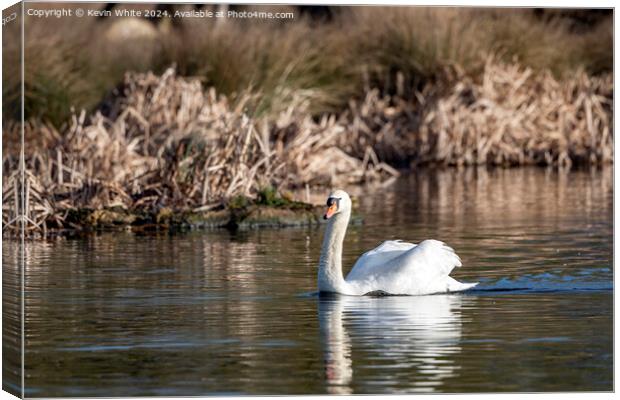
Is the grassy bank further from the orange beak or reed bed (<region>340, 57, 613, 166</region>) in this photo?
the orange beak

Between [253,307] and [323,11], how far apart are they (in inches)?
896

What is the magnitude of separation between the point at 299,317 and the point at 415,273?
145 cm

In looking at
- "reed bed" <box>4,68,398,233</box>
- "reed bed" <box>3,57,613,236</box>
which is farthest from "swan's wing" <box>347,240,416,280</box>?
"reed bed" <box>4,68,398,233</box>

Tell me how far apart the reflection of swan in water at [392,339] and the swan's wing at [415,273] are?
0.39ft

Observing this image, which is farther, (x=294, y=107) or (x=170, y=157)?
(x=294, y=107)

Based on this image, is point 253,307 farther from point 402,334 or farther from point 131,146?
point 131,146

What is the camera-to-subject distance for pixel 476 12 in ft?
109

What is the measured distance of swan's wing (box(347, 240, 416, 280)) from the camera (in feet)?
46.4

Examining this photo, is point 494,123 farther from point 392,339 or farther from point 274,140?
point 392,339

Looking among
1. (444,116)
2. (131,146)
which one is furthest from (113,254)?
(444,116)

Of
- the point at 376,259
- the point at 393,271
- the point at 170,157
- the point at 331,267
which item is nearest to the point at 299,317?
the point at 331,267

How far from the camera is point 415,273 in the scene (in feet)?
45.9

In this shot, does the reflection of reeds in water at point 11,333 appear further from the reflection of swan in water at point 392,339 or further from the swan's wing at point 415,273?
the swan's wing at point 415,273

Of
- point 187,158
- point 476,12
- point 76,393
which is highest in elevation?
point 476,12
